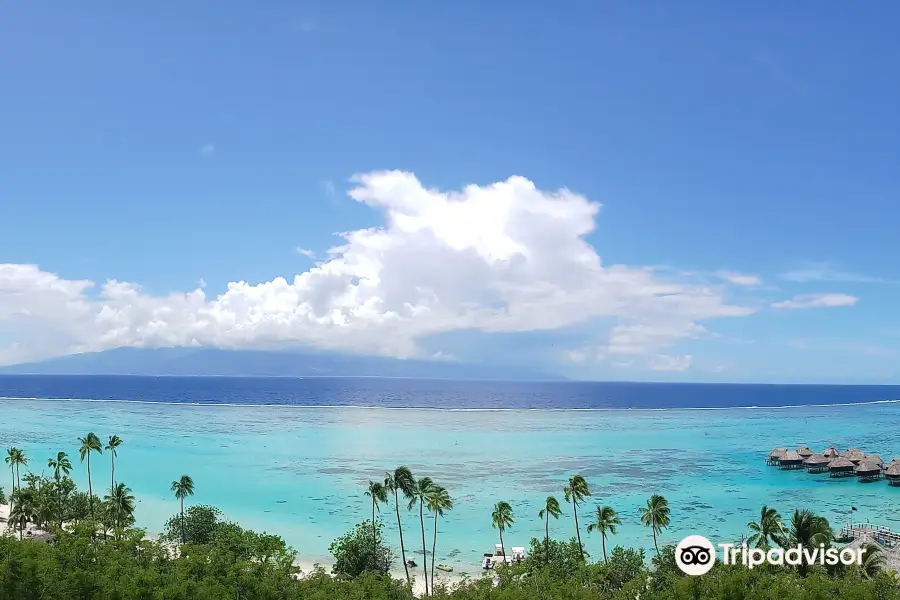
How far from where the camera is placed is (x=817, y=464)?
257 ft

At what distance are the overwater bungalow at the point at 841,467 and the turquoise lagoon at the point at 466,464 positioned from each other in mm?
1453

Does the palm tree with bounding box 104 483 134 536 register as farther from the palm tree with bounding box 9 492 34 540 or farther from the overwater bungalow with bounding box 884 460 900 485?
the overwater bungalow with bounding box 884 460 900 485

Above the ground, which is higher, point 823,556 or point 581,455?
point 823,556

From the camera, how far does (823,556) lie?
98.7ft

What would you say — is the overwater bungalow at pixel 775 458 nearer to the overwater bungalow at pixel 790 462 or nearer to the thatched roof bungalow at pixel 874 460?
the overwater bungalow at pixel 790 462

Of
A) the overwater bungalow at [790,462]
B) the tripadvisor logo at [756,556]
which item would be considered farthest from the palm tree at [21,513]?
the overwater bungalow at [790,462]

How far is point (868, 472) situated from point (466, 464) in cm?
4800

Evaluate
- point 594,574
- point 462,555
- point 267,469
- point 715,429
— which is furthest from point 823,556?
point 715,429

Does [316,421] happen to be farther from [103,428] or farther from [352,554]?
[352,554]

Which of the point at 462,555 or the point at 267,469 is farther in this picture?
the point at 267,469

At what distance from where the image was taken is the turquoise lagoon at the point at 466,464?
56625mm

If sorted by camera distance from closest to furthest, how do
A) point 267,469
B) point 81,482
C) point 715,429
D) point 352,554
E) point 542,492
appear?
point 352,554 < point 542,492 < point 81,482 < point 267,469 < point 715,429

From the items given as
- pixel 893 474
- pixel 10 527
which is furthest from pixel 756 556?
pixel 893 474

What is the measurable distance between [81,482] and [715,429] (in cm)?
11325
